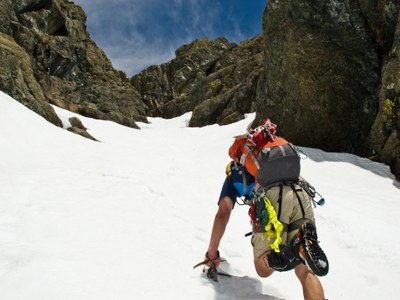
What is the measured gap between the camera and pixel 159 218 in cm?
805

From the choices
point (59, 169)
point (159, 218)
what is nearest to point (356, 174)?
point (159, 218)

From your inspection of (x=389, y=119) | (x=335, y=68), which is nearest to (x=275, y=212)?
(x=389, y=119)

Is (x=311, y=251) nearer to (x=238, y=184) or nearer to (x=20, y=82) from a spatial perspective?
(x=238, y=184)

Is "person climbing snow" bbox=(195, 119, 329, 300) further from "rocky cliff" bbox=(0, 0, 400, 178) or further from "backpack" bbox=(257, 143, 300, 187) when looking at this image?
"rocky cliff" bbox=(0, 0, 400, 178)

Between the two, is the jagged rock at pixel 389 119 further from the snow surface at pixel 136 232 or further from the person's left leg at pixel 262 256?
the person's left leg at pixel 262 256

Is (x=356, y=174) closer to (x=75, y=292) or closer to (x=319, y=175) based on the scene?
(x=319, y=175)

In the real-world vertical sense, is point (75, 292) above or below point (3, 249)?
below

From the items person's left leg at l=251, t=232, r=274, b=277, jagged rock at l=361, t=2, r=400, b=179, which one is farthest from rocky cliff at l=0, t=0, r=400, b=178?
person's left leg at l=251, t=232, r=274, b=277

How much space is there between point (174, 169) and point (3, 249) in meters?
10.00

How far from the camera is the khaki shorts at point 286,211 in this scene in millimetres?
4961

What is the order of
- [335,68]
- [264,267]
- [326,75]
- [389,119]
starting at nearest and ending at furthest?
[264,267], [389,119], [335,68], [326,75]

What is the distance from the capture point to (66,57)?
64.2 metres

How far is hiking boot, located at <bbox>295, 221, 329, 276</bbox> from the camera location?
442 centimetres

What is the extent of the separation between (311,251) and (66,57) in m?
67.6
